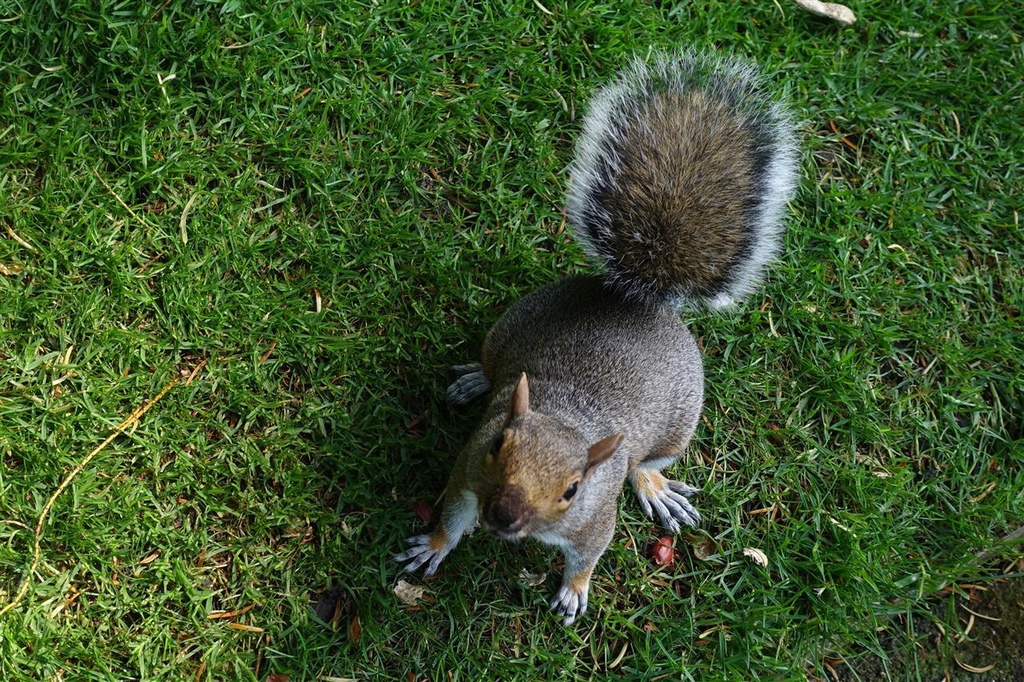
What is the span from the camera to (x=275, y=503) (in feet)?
8.13

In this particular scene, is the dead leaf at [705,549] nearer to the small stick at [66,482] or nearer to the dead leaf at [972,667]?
the dead leaf at [972,667]

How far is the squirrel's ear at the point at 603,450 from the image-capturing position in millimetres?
1963

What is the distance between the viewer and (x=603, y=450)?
1974mm

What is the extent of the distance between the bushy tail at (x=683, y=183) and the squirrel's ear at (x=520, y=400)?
0.43 metres

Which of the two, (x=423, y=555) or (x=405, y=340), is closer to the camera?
(x=423, y=555)

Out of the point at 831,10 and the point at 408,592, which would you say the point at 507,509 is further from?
the point at 831,10

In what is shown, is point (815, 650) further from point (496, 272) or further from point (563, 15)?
point (563, 15)

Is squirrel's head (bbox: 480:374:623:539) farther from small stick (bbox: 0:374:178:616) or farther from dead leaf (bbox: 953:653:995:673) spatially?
dead leaf (bbox: 953:653:995:673)

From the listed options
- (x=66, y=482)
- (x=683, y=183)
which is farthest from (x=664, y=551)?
(x=66, y=482)

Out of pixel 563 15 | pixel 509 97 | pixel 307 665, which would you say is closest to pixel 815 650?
pixel 307 665

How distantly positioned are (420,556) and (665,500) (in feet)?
2.37

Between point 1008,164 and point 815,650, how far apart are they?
1.78 metres

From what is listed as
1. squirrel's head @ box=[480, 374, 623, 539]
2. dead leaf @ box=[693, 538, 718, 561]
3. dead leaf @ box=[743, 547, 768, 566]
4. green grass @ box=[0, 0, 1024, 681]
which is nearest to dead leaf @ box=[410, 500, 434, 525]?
green grass @ box=[0, 0, 1024, 681]

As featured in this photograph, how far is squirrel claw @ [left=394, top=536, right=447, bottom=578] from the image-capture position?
8.04 ft
